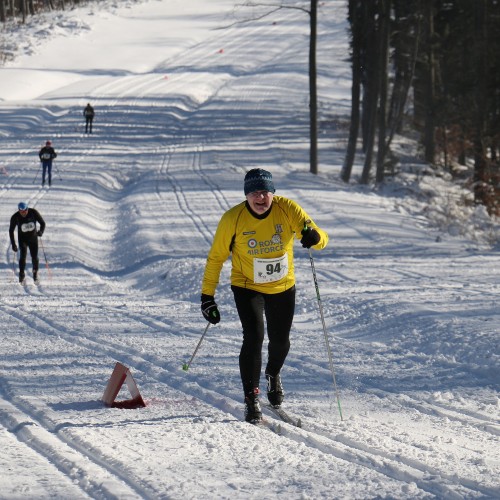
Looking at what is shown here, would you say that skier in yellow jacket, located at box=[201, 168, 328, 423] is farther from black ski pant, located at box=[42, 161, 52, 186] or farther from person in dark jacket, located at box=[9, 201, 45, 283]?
black ski pant, located at box=[42, 161, 52, 186]

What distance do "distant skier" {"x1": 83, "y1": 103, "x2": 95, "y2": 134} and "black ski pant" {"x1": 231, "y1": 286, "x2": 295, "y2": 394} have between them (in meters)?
34.1

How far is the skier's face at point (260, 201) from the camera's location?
6684 mm

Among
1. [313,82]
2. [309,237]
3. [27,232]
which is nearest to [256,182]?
[309,237]

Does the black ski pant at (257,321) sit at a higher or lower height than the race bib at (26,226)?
higher

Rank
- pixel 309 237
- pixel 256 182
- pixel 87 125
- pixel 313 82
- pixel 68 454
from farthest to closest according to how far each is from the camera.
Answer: pixel 87 125
pixel 313 82
pixel 309 237
pixel 256 182
pixel 68 454

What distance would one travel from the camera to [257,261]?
6828 mm

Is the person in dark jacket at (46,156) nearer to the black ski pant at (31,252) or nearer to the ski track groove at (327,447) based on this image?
the black ski pant at (31,252)

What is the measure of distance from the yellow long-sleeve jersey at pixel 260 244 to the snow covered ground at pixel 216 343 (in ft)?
3.78

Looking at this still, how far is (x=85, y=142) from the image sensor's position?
38688 mm

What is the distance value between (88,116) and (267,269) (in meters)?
34.6

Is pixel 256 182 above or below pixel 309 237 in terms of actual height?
above

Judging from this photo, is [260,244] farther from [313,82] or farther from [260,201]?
[313,82]

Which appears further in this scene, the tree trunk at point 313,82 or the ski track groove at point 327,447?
the tree trunk at point 313,82

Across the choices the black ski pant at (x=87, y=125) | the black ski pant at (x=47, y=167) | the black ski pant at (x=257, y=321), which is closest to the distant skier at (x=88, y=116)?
the black ski pant at (x=87, y=125)
